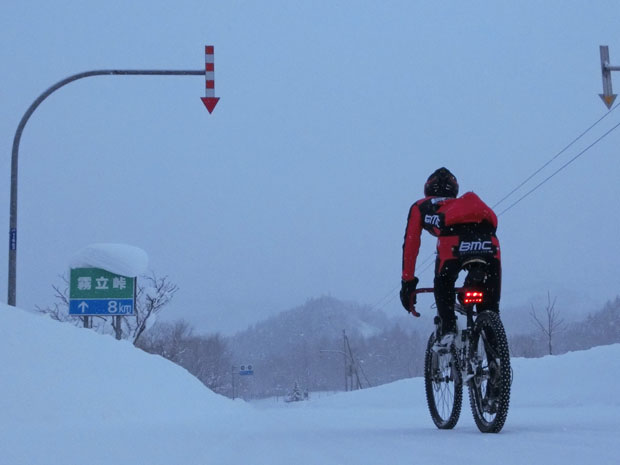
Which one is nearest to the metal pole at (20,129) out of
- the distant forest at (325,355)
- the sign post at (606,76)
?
the sign post at (606,76)

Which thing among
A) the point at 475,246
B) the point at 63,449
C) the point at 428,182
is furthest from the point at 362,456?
the point at 428,182

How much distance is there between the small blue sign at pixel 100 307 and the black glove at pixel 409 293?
18.9 metres

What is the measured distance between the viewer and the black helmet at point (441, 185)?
5.01 m

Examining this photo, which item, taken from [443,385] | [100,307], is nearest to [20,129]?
[443,385]

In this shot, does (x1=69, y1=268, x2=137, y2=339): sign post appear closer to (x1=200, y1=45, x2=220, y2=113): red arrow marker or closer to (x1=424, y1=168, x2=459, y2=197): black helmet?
(x1=200, y1=45, x2=220, y2=113): red arrow marker

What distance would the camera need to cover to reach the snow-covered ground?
3043 mm

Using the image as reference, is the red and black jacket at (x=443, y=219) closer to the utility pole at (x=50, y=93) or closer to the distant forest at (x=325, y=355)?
the utility pole at (x=50, y=93)

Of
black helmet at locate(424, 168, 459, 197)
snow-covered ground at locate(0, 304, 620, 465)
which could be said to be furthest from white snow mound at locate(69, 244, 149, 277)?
black helmet at locate(424, 168, 459, 197)

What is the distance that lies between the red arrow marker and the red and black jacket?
288 inches

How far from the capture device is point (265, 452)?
3379 millimetres

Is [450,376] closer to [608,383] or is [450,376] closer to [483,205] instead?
[483,205]

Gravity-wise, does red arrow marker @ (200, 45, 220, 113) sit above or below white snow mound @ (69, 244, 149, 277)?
above

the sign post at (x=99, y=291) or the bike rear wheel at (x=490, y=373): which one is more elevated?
the sign post at (x=99, y=291)

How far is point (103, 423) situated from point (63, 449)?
267 centimetres
